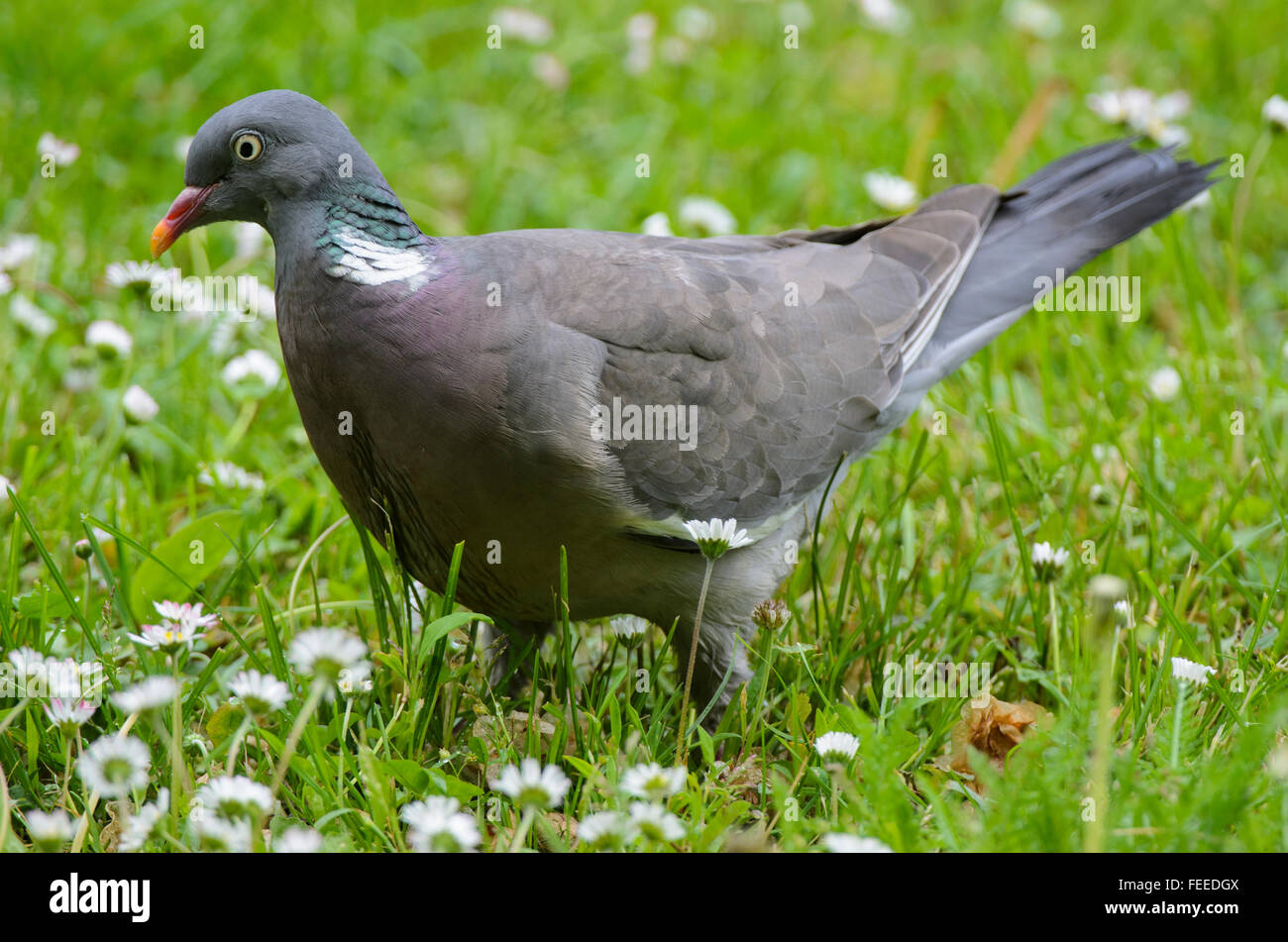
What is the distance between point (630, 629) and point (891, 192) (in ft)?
8.04

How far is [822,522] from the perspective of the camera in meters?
4.19

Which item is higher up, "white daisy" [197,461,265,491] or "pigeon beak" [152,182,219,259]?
"pigeon beak" [152,182,219,259]

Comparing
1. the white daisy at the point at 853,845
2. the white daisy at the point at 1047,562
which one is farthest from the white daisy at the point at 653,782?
the white daisy at the point at 1047,562

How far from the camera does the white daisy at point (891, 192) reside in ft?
16.8

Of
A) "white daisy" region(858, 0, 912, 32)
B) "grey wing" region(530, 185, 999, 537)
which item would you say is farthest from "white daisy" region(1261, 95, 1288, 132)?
"white daisy" region(858, 0, 912, 32)

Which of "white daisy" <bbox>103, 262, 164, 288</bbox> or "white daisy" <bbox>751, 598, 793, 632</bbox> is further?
"white daisy" <bbox>103, 262, 164, 288</bbox>

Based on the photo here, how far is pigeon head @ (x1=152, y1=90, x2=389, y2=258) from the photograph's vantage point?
2.92 m

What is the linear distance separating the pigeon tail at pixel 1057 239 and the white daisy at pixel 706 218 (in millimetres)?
1099

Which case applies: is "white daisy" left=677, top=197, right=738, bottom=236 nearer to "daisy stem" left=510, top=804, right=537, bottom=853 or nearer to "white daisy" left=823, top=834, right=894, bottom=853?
"daisy stem" left=510, top=804, right=537, bottom=853

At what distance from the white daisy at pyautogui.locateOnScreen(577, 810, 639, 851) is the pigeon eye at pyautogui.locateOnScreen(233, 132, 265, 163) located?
158 centimetres

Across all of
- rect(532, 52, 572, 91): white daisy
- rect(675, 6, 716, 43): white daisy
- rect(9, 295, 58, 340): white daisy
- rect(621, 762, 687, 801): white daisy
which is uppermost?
rect(675, 6, 716, 43): white daisy

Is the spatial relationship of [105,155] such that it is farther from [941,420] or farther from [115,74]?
[941,420]
